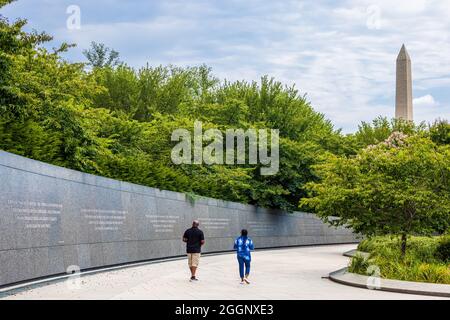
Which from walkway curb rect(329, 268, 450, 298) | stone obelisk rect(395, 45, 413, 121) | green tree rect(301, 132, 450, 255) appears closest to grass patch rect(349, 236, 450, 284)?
walkway curb rect(329, 268, 450, 298)

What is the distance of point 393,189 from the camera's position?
70.0ft

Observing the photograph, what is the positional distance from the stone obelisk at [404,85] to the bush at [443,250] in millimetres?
43841

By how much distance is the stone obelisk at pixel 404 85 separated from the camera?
68.0 meters

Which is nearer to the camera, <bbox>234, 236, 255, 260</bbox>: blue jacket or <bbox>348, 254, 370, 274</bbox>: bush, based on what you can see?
<bbox>234, 236, 255, 260</bbox>: blue jacket

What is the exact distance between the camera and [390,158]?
2191 cm

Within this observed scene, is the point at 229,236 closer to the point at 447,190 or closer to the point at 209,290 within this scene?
the point at 447,190

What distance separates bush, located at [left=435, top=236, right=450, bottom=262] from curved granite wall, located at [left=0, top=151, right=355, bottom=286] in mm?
10655

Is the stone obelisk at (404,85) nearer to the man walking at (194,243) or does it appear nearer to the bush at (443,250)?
the bush at (443,250)

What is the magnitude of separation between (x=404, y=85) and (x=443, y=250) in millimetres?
45717

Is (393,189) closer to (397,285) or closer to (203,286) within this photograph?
(397,285)

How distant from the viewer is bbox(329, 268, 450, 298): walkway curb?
16.8 meters

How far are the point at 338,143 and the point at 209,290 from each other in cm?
3582

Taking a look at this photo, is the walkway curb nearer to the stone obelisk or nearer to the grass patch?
the grass patch
